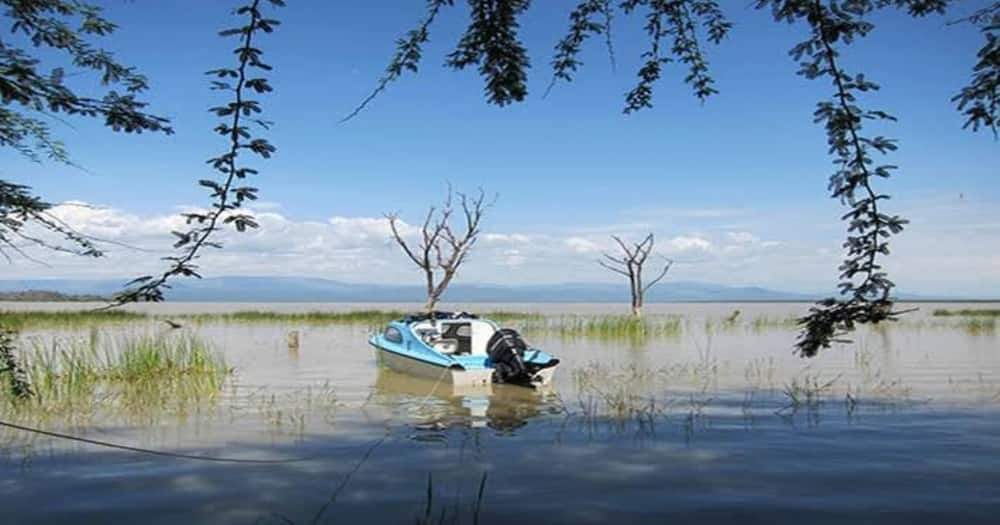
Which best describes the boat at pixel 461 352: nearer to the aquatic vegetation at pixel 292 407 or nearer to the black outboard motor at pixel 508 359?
the black outboard motor at pixel 508 359

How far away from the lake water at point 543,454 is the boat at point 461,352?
417 millimetres

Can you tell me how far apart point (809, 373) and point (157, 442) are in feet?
50.0

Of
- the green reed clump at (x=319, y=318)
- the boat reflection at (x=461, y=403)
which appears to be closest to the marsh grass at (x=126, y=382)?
the boat reflection at (x=461, y=403)

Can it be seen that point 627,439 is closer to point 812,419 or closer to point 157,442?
point 812,419

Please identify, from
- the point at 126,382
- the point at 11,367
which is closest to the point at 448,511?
the point at 11,367

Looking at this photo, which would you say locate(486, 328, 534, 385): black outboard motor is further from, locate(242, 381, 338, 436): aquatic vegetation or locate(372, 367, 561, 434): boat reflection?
locate(242, 381, 338, 436): aquatic vegetation

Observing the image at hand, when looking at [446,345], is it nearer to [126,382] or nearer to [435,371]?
[435,371]

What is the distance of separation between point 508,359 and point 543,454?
7226 mm

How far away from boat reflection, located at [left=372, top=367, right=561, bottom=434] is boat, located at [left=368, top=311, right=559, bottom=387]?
0.26 meters

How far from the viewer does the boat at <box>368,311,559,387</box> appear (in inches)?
717

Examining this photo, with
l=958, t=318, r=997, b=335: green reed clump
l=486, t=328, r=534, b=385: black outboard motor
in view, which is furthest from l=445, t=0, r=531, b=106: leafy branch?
l=958, t=318, r=997, b=335: green reed clump

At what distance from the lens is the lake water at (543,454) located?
8.43 m

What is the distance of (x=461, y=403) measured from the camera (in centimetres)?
1647

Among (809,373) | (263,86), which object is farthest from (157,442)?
(809,373)
